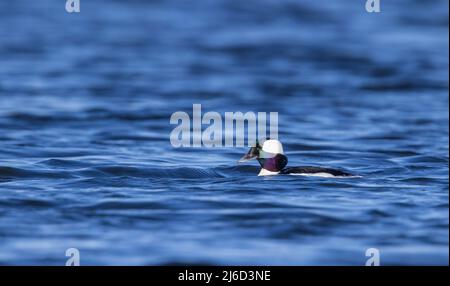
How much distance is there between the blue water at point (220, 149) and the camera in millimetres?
10250

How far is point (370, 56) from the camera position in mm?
28391

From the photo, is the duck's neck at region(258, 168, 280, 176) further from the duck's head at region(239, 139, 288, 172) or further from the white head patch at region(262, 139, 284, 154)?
the white head patch at region(262, 139, 284, 154)

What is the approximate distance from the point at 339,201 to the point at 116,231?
2.62 metres

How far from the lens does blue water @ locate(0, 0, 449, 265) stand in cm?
1025

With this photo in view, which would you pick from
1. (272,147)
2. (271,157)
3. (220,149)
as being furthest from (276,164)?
(220,149)

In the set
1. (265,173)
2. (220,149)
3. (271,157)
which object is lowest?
(265,173)

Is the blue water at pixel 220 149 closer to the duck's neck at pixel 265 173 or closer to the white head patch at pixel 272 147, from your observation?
the duck's neck at pixel 265 173

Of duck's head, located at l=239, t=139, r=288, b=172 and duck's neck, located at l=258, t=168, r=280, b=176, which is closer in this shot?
duck's head, located at l=239, t=139, r=288, b=172

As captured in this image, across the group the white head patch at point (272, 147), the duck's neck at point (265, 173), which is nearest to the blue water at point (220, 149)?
the duck's neck at point (265, 173)

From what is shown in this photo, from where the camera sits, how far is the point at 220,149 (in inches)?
625

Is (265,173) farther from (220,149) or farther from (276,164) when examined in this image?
(220,149)

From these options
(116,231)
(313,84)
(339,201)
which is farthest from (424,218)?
(313,84)

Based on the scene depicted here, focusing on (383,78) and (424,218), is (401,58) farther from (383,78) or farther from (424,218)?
(424,218)

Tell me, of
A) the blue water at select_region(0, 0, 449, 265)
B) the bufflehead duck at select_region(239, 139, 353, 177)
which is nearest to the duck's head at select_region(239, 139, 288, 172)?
the bufflehead duck at select_region(239, 139, 353, 177)
